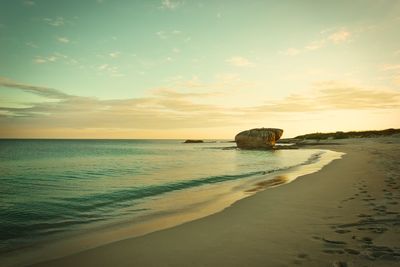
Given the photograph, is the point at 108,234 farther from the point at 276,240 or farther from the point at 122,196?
the point at 122,196

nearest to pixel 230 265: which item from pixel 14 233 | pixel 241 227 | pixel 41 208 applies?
pixel 241 227

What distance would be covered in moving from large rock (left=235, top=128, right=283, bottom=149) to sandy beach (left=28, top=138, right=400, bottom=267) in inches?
2552

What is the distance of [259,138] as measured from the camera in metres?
74.2

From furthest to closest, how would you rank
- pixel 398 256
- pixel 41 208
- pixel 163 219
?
pixel 41 208, pixel 163 219, pixel 398 256

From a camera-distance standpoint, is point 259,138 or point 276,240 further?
point 259,138

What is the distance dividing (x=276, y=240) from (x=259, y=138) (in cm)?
6988

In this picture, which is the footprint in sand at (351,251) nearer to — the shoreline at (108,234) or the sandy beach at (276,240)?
the sandy beach at (276,240)

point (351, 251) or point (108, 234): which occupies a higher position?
point (351, 251)

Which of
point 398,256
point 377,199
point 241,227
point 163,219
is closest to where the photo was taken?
point 398,256

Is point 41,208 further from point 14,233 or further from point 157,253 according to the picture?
point 157,253

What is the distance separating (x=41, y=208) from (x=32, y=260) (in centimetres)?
537

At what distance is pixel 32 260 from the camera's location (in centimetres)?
529

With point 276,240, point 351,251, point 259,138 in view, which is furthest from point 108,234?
point 259,138

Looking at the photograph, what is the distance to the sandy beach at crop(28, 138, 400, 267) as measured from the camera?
477cm
